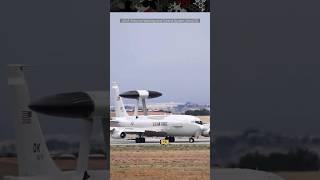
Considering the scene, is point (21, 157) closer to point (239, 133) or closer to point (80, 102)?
point (80, 102)

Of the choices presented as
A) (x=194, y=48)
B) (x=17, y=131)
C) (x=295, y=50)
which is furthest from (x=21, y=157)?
(x=295, y=50)

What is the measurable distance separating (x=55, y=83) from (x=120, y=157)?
0.95 m

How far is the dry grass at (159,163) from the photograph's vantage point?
141 inches

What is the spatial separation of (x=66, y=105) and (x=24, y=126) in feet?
1.43

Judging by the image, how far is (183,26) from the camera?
11.8 ft

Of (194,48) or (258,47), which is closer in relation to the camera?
(194,48)

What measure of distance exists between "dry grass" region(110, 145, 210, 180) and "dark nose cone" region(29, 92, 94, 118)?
0.51 m


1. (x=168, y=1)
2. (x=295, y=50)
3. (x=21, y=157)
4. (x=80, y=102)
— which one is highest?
(x=168, y=1)

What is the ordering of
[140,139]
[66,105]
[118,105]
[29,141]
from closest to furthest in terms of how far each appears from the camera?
[118,105]
[140,139]
[66,105]
[29,141]

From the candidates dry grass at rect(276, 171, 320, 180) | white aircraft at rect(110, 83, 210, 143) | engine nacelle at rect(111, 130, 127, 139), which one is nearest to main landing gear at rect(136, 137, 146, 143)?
white aircraft at rect(110, 83, 210, 143)

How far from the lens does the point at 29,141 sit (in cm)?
408

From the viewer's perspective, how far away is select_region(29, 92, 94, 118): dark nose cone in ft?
12.9

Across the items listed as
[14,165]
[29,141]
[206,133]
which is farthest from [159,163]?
[14,165]

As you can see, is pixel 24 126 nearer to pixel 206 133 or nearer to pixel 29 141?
pixel 29 141
